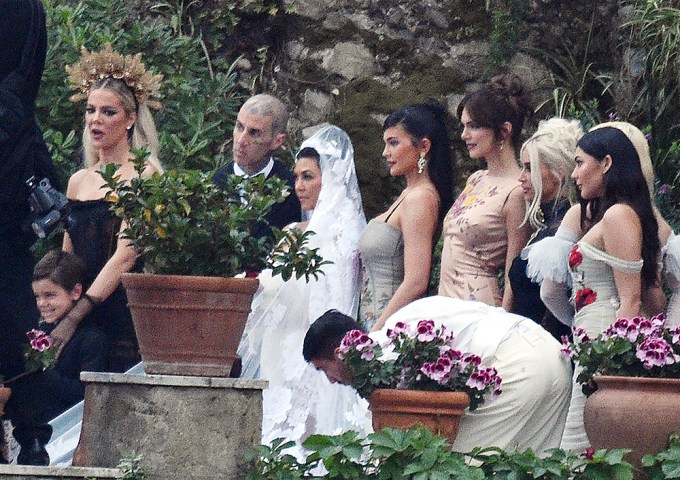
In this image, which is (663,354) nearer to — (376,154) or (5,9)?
(5,9)

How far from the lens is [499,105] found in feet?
20.7

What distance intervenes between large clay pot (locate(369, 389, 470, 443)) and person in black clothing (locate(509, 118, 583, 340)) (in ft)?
3.51

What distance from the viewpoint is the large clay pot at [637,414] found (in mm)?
4824

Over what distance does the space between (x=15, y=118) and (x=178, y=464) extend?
4.19ft

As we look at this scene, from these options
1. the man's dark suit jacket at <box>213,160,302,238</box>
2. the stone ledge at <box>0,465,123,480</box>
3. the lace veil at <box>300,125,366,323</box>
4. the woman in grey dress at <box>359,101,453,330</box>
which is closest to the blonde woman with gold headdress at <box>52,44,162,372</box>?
the man's dark suit jacket at <box>213,160,302,238</box>

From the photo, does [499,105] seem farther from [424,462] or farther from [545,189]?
[424,462]

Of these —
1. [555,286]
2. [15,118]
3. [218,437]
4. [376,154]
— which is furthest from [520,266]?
[376,154]

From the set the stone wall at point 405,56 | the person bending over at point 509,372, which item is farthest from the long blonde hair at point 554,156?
the stone wall at point 405,56

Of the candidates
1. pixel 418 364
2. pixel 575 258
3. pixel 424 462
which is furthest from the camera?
pixel 575 258

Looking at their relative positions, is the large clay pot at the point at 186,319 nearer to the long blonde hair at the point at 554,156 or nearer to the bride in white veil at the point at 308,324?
the long blonde hair at the point at 554,156

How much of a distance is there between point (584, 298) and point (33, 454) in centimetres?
202

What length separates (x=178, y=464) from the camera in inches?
195

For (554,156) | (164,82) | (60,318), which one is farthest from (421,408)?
(164,82)

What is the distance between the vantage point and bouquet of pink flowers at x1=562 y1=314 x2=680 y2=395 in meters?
4.90
